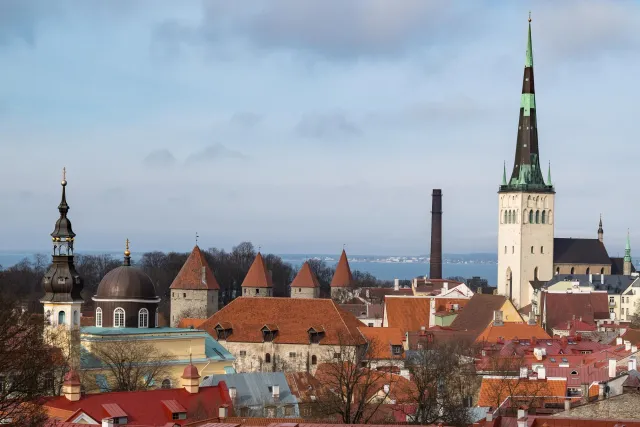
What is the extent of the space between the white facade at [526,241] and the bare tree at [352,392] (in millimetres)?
63266

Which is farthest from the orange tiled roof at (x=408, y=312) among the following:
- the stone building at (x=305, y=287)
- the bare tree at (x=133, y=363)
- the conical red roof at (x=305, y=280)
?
the bare tree at (x=133, y=363)

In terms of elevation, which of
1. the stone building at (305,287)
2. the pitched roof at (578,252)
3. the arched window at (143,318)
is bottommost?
the arched window at (143,318)

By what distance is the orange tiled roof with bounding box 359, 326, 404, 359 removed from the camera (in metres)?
70.6

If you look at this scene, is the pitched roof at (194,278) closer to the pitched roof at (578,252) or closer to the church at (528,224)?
the church at (528,224)

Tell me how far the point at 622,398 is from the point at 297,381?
66.6ft

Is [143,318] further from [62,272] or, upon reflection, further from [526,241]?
[526,241]

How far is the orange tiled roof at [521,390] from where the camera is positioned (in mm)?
46031

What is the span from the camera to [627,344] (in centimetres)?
6231

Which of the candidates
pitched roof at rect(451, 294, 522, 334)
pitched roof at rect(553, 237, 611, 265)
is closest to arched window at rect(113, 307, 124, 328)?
pitched roof at rect(451, 294, 522, 334)

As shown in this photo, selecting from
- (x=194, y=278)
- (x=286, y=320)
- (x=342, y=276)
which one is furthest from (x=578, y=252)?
(x=286, y=320)

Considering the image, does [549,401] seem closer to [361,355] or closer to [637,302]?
[361,355]

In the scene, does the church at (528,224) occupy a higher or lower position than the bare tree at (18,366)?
higher

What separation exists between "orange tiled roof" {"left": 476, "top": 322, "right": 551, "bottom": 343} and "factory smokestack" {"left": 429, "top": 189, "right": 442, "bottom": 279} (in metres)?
71.9

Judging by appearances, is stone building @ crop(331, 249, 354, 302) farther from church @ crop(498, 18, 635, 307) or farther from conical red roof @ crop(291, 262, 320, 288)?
church @ crop(498, 18, 635, 307)
